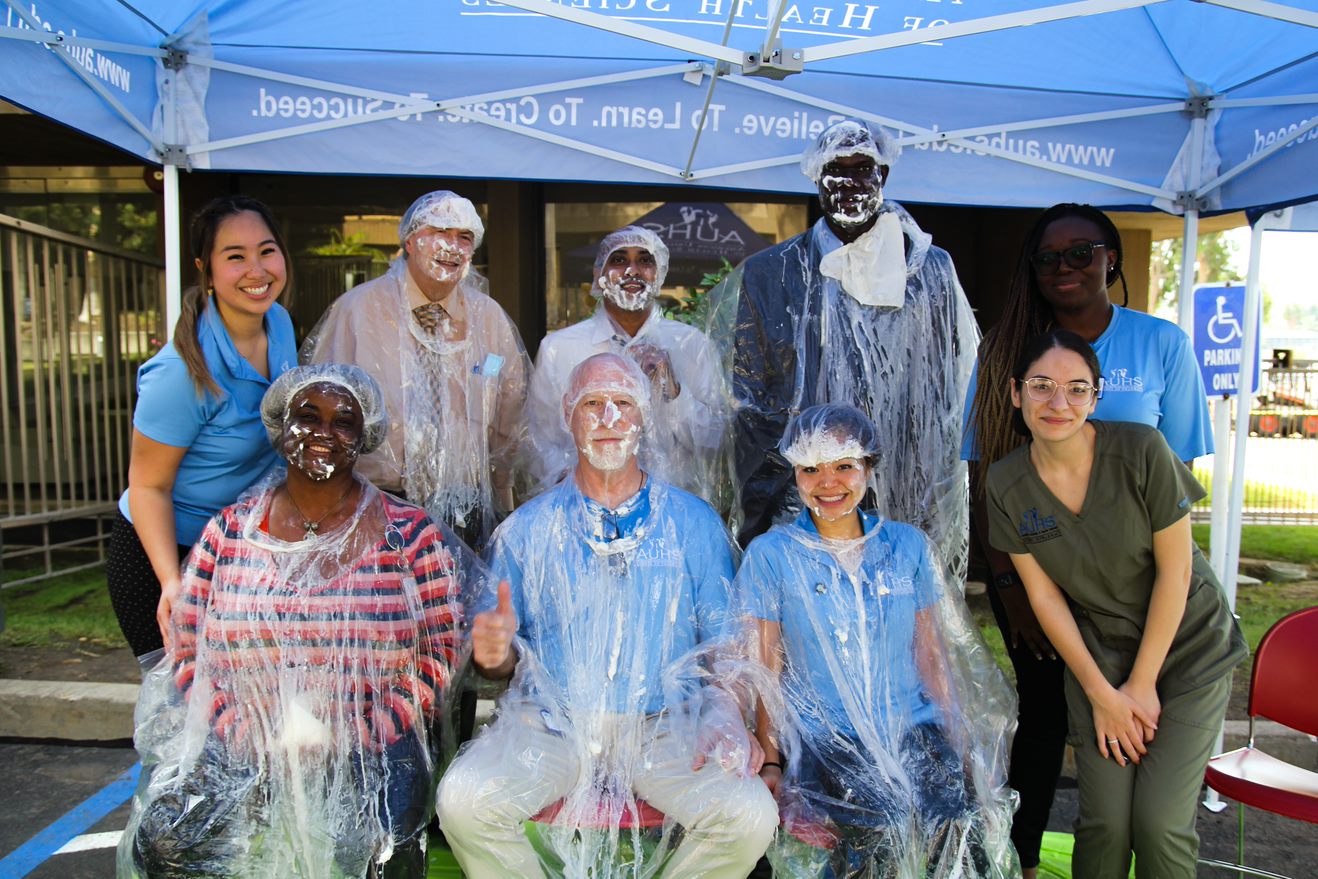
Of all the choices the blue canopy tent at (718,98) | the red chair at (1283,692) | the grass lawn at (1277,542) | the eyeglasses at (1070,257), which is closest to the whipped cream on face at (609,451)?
the eyeglasses at (1070,257)

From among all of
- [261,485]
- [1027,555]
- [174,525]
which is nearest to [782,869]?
[1027,555]

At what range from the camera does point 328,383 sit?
7.45 ft

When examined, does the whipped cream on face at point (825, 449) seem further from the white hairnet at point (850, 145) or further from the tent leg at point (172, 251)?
the tent leg at point (172, 251)

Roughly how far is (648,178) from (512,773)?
2.11m

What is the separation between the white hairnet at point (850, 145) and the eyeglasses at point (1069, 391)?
79 centimetres

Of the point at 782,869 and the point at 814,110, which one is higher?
the point at 814,110

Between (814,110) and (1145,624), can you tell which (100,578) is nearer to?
(814,110)

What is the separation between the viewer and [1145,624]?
2.29m

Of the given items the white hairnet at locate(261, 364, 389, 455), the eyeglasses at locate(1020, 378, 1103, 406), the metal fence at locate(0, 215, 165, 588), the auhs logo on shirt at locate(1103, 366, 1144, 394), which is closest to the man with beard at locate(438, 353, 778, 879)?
the white hairnet at locate(261, 364, 389, 455)

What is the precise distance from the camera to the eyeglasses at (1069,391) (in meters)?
2.22

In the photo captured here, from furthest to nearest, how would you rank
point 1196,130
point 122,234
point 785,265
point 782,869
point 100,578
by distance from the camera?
point 122,234, point 100,578, point 1196,130, point 785,265, point 782,869

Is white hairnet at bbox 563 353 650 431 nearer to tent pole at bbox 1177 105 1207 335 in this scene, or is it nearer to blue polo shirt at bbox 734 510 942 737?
blue polo shirt at bbox 734 510 942 737

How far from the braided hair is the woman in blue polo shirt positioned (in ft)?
6.24

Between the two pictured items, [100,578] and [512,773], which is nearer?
[512,773]
